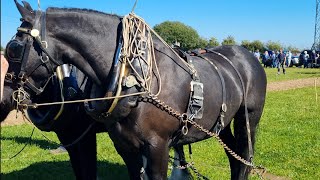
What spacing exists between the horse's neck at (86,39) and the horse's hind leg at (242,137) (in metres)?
2.00

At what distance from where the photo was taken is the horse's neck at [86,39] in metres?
2.74

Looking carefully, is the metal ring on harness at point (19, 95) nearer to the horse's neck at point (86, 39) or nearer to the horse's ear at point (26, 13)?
the horse's neck at point (86, 39)

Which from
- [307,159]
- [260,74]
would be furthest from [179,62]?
[307,159]

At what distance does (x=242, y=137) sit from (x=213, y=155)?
1970 mm

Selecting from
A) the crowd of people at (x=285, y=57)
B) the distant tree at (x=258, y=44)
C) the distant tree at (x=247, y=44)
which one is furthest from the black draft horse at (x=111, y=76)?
the distant tree at (x=258, y=44)

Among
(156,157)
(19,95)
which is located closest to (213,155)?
(156,157)

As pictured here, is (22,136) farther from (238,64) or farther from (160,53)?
(160,53)

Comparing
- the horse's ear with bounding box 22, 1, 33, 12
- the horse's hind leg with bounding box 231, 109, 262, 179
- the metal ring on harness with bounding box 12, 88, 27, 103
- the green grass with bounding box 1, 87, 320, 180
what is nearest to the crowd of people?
the green grass with bounding box 1, 87, 320, 180

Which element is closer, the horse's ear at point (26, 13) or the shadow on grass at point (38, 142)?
the horse's ear at point (26, 13)

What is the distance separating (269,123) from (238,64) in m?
4.81

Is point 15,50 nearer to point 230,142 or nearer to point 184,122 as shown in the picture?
point 184,122

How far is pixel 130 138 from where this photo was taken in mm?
2902

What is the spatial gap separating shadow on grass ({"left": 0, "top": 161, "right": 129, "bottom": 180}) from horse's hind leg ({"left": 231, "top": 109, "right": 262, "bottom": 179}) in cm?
167

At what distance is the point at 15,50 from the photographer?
104 inches
